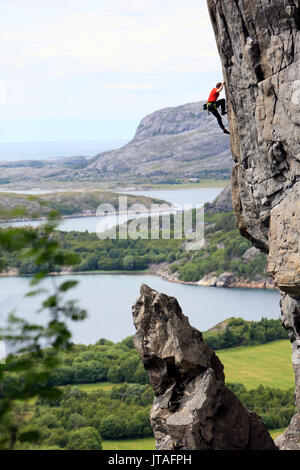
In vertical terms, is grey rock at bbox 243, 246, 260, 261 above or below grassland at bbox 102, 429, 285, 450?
above

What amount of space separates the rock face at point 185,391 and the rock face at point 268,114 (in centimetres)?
264

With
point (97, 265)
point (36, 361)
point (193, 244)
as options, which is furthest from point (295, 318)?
point (193, 244)

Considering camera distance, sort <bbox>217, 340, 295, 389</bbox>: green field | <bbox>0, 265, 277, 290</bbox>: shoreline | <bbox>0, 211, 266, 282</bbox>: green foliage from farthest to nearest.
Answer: <bbox>0, 211, 266, 282</bbox>: green foliage < <bbox>0, 265, 277, 290</bbox>: shoreline < <bbox>217, 340, 295, 389</bbox>: green field

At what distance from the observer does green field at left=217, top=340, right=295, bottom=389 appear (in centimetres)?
6438

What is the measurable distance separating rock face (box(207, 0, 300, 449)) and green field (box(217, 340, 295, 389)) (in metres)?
48.8

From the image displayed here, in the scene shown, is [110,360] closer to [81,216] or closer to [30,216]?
[30,216]

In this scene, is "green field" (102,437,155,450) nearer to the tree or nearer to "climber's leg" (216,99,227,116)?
the tree

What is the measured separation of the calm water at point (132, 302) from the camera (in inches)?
3172

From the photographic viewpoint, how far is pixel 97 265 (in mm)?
130250

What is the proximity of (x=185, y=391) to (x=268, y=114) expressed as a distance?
6.46m

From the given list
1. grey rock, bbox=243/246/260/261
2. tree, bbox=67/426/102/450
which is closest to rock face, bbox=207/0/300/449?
tree, bbox=67/426/102/450
